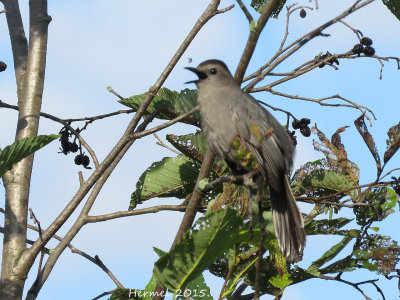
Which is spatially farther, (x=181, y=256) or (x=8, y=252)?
(x=8, y=252)

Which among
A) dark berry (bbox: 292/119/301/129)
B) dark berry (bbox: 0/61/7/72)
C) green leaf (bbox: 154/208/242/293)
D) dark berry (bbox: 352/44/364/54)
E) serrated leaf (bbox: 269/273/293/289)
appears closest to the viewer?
green leaf (bbox: 154/208/242/293)

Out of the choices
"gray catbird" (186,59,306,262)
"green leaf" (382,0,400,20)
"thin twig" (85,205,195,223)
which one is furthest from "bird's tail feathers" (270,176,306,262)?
"green leaf" (382,0,400,20)

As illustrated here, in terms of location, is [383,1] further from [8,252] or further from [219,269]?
[8,252]

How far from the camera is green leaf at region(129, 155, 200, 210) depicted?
4.31 m

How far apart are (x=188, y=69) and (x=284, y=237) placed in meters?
2.03

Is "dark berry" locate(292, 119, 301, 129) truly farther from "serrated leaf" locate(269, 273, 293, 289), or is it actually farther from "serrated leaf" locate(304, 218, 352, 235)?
"serrated leaf" locate(269, 273, 293, 289)

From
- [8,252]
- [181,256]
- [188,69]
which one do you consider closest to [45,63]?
[188,69]

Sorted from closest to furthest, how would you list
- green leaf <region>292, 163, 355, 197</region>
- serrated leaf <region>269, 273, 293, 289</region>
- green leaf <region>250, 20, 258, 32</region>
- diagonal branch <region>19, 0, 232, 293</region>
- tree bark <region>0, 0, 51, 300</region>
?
1. green leaf <region>250, 20, 258, 32</region>
2. serrated leaf <region>269, 273, 293, 289</region>
3. diagonal branch <region>19, 0, 232, 293</region>
4. tree bark <region>0, 0, 51, 300</region>
5. green leaf <region>292, 163, 355, 197</region>

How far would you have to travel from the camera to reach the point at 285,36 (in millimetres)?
4586

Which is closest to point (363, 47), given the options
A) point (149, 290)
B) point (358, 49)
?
point (358, 49)

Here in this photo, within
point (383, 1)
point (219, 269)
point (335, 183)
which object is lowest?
point (219, 269)

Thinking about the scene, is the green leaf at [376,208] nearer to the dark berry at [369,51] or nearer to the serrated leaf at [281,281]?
the serrated leaf at [281,281]

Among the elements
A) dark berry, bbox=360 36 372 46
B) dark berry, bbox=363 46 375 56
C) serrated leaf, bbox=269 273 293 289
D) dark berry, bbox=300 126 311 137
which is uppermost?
dark berry, bbox=360 36 372 46

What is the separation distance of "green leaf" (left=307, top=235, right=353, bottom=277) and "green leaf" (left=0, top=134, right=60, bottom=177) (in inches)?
66.9
